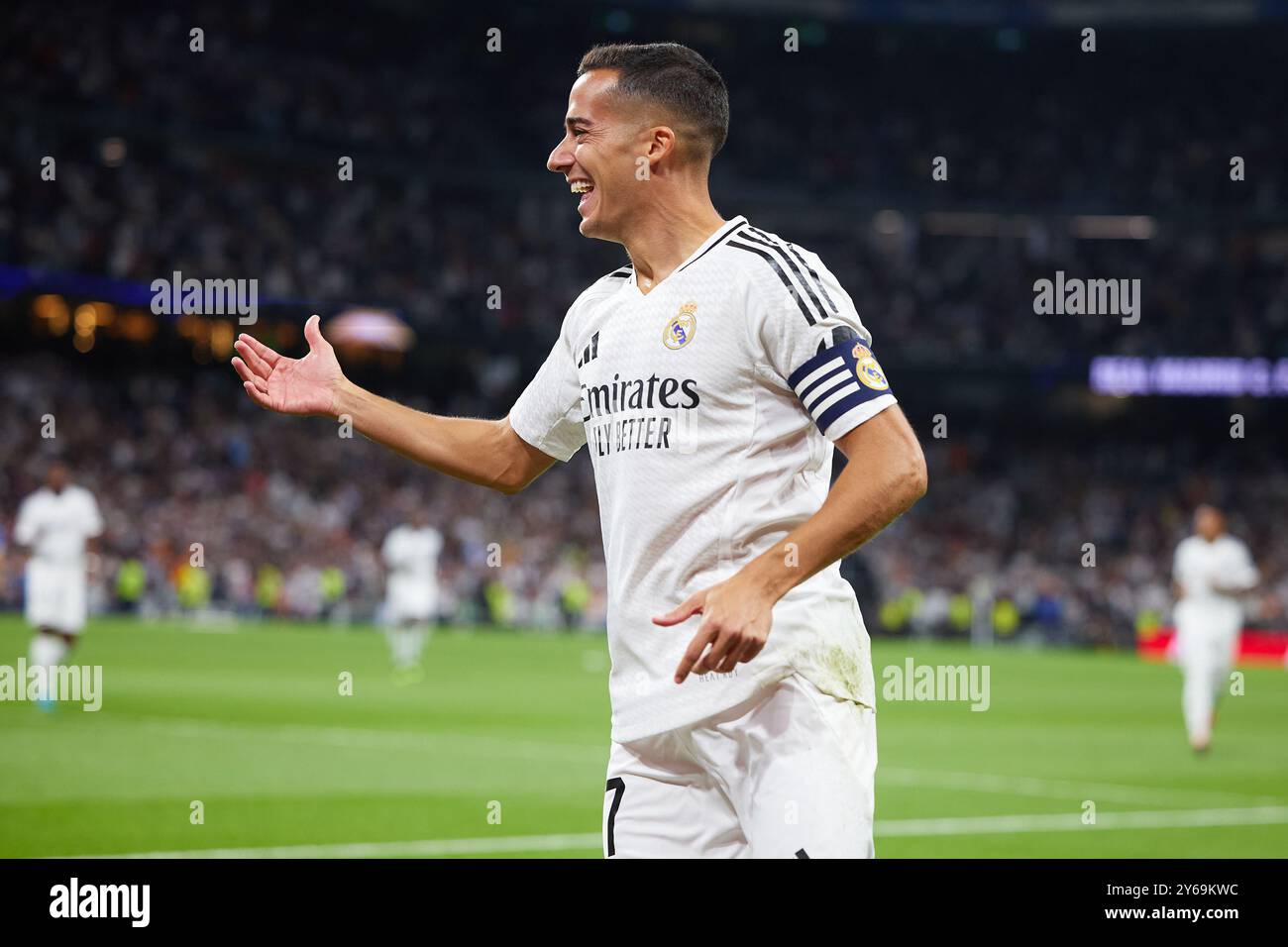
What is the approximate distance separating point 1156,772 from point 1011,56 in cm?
3938

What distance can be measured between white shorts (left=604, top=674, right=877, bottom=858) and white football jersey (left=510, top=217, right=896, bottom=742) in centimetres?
6

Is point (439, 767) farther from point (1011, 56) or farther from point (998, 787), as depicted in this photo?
point (1011, 56)

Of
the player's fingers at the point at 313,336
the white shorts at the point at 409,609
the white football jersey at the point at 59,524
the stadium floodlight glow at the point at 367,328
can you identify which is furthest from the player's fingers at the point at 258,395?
the stadium floodlight glow at the point at 367,328

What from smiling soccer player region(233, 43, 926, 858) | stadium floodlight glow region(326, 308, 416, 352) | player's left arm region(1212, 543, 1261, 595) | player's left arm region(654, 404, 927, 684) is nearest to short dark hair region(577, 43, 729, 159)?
smiling soccer player region(233, 43, 926, 858)

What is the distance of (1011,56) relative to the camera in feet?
166

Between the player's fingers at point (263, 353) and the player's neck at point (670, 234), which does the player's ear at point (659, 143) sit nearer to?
the player's neck at point (670, 234)

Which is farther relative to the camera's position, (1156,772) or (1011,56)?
(1011,56)

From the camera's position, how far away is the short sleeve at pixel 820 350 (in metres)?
3.75

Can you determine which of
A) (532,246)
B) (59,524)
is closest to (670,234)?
(59,524)

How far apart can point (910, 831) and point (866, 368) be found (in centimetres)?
785

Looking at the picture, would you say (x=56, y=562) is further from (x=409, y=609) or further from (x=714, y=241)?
(x=714, y=241)

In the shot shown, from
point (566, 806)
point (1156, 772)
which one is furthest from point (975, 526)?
point (566, 806)

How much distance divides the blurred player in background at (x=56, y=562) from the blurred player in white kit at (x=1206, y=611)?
37.5ft

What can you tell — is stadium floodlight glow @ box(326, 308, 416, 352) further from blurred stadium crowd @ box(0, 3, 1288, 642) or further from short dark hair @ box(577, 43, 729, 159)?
short dark hair @ box(577, 43, 729, 159)
